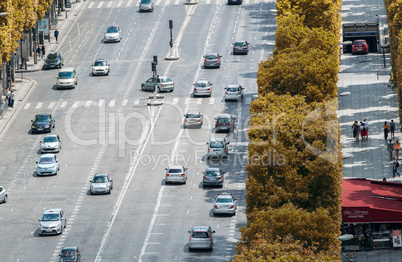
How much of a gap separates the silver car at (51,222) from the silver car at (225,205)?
461 inches

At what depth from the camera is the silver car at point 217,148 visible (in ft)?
305

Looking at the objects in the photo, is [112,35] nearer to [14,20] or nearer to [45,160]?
[14,20]

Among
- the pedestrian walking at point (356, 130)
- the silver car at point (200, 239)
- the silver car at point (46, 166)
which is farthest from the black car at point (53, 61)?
the silver car at point (200, 239)

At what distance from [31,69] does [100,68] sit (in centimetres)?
944

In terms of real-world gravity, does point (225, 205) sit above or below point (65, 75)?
below

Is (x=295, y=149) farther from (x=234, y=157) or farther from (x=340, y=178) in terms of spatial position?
(x=234, y=157)

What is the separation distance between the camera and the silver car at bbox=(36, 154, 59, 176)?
90062 millimetres

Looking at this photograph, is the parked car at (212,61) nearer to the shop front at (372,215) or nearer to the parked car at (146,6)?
the parked car at (146,6)

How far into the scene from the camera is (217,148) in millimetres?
92938

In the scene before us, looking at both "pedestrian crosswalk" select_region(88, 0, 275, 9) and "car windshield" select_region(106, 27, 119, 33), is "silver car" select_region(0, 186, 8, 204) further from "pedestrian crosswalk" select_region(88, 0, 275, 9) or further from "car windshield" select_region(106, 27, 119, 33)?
"pedestrian crosswalk" select_region(88, 0, 275, 9)

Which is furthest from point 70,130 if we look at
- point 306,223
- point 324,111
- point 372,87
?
point 306,223

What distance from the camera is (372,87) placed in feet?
359

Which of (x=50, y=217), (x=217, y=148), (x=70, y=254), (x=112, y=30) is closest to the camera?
(x=70, y=254)

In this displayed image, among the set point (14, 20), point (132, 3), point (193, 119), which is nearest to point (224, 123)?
point (193, 119)
